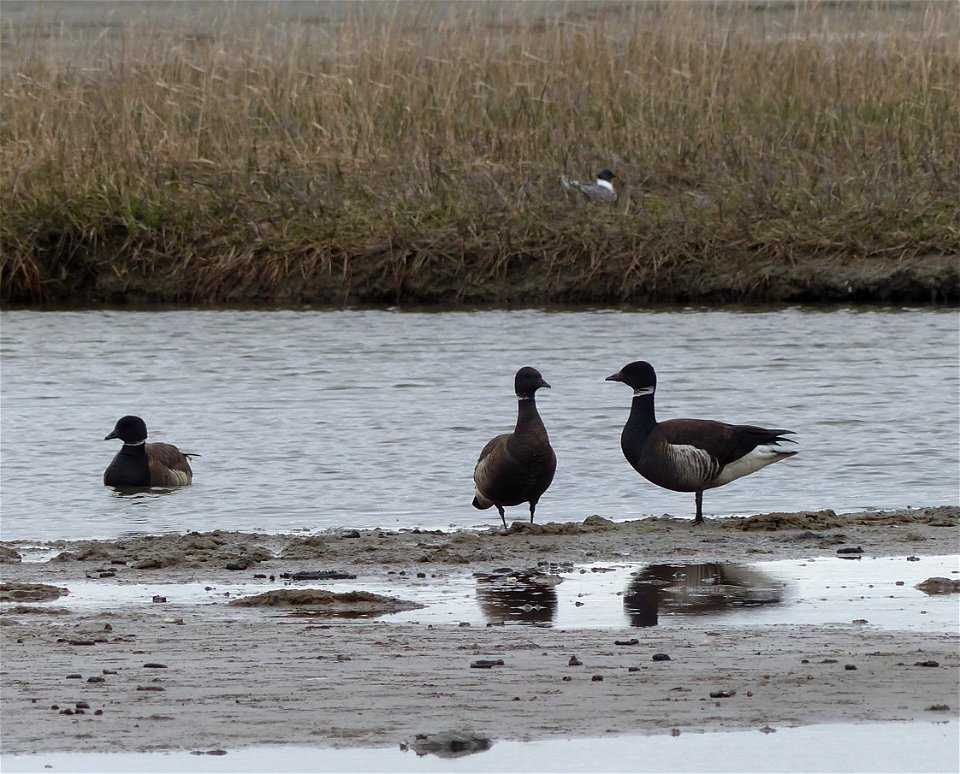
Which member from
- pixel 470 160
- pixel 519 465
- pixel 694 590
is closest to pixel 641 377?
pixel 519 465

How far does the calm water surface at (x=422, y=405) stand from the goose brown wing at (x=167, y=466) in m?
0.10

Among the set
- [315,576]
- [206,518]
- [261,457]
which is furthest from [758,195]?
[315,576]

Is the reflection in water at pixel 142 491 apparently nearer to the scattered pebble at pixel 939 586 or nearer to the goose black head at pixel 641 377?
the goose black head at pixel 641 377

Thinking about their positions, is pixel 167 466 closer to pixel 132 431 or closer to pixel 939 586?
pixel 132 431

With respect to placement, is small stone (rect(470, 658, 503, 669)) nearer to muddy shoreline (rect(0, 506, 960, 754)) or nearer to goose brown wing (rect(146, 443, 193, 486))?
muddy shoreline (rect(0, 506, 960, 754))

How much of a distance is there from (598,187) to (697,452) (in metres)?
7.91

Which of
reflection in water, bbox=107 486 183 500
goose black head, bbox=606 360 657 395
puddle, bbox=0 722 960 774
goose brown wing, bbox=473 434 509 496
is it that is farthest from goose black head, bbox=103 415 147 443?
puddle, bbox=0 722 960 774

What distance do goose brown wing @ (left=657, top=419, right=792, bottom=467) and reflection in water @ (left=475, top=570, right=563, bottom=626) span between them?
1.54 meters

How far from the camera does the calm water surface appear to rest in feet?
30.5

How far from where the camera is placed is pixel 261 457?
10.5m

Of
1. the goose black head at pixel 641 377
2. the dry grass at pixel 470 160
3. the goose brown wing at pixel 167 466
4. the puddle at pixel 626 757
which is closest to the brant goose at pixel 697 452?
the goose black head at pixel 641 377

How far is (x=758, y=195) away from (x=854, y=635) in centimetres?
1032

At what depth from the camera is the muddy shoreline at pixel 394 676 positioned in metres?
4.92

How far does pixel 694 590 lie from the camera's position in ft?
22.2
